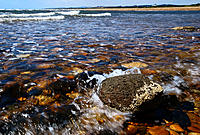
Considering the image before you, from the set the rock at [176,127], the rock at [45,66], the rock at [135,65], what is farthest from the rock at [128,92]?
the rock at [45,66]

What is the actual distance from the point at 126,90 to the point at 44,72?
1783mm

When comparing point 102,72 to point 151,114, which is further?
point 102,72

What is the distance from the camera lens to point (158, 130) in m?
1.91

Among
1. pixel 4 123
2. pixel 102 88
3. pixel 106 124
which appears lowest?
pixel 106 124

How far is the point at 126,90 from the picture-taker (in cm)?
225

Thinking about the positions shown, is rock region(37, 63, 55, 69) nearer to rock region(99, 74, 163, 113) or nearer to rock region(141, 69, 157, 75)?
rock region(99, 74, 163, 113)

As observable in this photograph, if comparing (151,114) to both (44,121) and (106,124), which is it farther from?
(44,121)

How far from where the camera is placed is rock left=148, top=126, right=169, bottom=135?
73.6 inches

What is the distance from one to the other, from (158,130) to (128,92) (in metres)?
0.63

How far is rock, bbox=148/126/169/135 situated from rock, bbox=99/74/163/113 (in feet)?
1.16

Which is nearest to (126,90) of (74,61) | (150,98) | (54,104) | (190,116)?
(150,98)

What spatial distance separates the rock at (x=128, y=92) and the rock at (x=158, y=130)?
0.35 meters

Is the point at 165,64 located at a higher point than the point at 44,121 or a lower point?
higher

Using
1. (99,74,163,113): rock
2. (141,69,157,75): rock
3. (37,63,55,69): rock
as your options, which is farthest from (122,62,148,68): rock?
(37,63,55,69): rock
